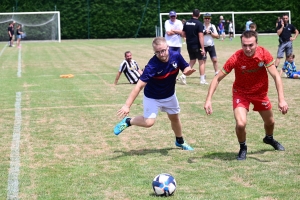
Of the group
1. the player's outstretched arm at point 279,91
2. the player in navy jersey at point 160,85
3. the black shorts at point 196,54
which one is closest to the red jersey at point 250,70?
the player's outstretched arm at point 279,91

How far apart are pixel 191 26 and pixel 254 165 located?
10168mm

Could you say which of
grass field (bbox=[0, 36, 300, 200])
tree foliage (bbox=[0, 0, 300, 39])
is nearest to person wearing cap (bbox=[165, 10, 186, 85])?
grass field (bbox=[0, 36, 300, 200])

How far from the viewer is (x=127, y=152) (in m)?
8.38

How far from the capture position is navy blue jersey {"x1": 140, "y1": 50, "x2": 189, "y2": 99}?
7.93 metres

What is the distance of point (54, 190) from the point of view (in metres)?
6.39

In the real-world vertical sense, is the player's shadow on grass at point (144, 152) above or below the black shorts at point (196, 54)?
below

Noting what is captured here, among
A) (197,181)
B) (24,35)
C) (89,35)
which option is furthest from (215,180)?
(89,35)

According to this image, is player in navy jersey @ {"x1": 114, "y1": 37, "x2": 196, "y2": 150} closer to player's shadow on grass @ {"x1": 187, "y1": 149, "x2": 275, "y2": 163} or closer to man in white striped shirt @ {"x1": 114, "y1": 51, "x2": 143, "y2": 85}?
player's shadow on grass @ {"x1": 187, "y1": 149, "x2": 275, "y2": 163}

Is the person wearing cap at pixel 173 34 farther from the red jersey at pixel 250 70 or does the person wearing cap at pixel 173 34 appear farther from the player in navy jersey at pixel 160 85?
the red jersey at pixel 250 70

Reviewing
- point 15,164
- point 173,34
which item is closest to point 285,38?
point 173,34

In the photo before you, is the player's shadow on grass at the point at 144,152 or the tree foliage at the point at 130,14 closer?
the player's shadow on grass at the point at 144,152

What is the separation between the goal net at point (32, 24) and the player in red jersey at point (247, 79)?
38405 millimetres

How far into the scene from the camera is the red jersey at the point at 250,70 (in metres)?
7.45

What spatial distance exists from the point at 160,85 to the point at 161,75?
18 centimetres
